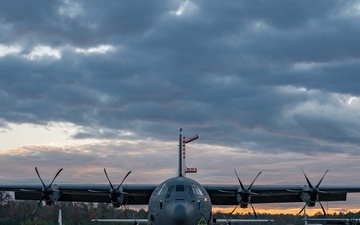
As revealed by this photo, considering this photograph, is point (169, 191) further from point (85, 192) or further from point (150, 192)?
point (85, 192)

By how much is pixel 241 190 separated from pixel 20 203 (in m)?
41.6

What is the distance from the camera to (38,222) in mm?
63625

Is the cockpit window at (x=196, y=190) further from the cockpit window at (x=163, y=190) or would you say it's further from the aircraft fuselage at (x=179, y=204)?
the cockpit window at (x=163, y=190)

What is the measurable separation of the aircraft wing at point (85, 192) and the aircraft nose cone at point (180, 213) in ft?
32.7

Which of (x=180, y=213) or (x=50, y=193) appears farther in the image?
(x=50, y=193)

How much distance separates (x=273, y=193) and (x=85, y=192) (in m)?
13.6

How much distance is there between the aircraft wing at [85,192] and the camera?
38531mm

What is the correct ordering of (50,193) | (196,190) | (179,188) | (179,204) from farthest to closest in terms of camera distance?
(50,193) → (196,190) → (179,188) → (179,204)

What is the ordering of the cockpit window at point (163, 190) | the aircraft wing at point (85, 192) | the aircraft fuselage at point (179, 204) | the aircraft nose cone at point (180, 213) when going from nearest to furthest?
1. the aircraft nose cone at point (180, 213)
2. the aircraft fuselage at point (179, 204)
3. the cockpit window at point (163, 190)
4. the aircraft wing at point (85, 192)

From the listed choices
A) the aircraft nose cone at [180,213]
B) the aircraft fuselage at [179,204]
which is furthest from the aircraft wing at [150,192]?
the aircraft nose cone at [180,213]

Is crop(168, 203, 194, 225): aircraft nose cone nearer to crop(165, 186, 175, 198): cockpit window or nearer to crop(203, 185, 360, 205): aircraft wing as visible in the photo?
crop(165, 186, 175, 198): cockpit window

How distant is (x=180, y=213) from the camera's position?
2761 centimetres

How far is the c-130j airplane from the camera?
29.1 metres

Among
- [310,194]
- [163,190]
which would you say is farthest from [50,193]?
[310,194]
